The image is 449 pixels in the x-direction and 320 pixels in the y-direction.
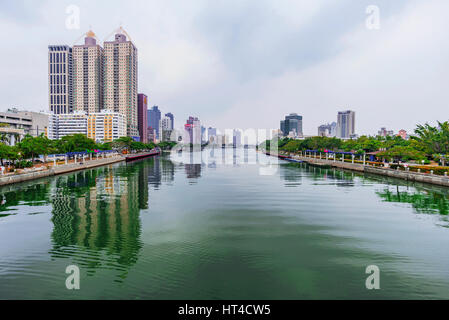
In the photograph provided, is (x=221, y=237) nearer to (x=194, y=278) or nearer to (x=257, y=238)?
(x=257, y=238)

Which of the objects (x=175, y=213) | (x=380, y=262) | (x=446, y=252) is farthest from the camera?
(x=175, y=213)

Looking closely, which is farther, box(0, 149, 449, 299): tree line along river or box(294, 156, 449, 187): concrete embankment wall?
box(294, 156, 449, 187): concrete embankment wall

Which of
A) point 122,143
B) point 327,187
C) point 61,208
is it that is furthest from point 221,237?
point 122,143

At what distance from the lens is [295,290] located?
37.4 feet

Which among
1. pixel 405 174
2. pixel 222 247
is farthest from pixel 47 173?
pixel 405 174

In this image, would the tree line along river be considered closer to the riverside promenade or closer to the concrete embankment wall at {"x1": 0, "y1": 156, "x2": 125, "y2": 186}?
the concrete embankment wall at {"x1": 0, "y1": 156, "x2": 125, "y2": 186}

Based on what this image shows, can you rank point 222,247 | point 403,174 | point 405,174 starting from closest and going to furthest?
point 222,247 < point 405,174 < point 403,174

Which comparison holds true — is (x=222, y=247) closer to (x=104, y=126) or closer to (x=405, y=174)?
(x=405, y=174)

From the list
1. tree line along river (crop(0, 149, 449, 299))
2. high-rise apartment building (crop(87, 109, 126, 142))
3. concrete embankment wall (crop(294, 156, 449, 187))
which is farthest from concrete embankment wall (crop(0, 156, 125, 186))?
high-rise apartment building (crop(87, 109, 126, 142))

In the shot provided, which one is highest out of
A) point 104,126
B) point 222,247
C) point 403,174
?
point 104,126

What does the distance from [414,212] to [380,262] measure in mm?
14888

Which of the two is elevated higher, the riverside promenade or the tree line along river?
the riverside promenade

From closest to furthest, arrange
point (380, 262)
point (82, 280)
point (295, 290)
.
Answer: point (295, 290) → point (82, 280) → point (380, 262)

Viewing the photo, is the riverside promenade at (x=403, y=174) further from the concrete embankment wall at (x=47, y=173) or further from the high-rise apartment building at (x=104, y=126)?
the high-rise apartment building at (x=104, y=126)
